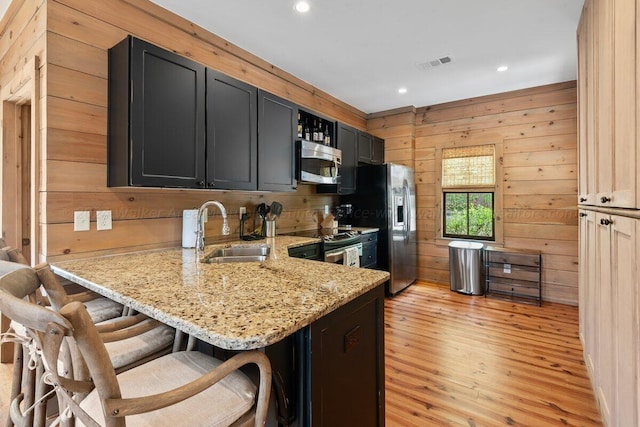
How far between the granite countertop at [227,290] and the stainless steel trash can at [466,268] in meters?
3.02

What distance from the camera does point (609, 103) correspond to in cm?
155

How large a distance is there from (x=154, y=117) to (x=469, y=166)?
3.98m

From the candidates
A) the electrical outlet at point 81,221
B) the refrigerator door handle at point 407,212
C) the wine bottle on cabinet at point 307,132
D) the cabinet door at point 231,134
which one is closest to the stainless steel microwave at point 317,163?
the wine bottle on cabinet at point 307,132

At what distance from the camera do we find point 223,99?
2.40 meters

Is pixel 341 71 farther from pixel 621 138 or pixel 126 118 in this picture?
pixel 621 138

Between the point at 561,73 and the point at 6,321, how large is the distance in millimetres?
5516

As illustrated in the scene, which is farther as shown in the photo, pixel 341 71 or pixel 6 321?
pixel 341 71

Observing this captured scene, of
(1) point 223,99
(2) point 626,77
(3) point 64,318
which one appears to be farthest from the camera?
(1) point 223,99

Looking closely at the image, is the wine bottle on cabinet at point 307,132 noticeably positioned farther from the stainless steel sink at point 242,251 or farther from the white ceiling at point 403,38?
the stainless steel sink at point 242,251

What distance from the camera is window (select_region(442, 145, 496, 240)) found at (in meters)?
4.38

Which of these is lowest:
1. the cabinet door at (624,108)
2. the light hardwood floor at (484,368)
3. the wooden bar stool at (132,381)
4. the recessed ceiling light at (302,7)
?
the light hardwood floor at (484,368)

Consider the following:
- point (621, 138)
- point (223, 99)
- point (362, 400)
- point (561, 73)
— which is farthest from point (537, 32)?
point (362, 400)

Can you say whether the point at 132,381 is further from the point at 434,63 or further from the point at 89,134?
the point at 434,63

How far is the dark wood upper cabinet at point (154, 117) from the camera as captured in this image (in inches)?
74.8
